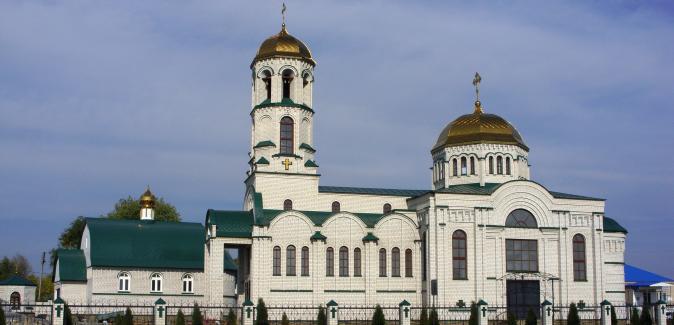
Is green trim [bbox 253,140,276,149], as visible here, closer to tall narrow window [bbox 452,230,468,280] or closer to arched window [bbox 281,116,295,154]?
arched window [bbox 281,116,295,154]

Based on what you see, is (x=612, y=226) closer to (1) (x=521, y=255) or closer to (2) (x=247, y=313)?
(1) (x=521, y=255)

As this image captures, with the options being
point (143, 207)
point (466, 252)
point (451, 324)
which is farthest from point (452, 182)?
point (143, 207)

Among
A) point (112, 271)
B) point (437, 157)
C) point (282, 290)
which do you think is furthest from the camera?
point (437, 157)

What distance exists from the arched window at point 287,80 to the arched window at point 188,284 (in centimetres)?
1108

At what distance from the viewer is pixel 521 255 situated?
1684 inches

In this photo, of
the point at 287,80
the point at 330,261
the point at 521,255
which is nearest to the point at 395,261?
the point at 330,261

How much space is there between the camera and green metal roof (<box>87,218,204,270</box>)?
145ft

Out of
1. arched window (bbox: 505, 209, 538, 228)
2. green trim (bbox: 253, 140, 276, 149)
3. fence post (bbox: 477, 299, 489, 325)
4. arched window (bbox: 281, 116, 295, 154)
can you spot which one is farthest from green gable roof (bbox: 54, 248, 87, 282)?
arched window (bbox: 505, 209, 538, 228)

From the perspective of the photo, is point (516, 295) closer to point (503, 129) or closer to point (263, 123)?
point (503, 129)

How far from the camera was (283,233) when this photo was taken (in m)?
41.0

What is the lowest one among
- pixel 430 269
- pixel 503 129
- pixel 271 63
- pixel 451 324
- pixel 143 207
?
pixel 451 324

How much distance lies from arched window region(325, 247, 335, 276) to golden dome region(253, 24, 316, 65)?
1061 centimetres

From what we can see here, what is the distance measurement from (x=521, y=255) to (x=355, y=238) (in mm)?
8611

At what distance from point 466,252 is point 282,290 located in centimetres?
939
